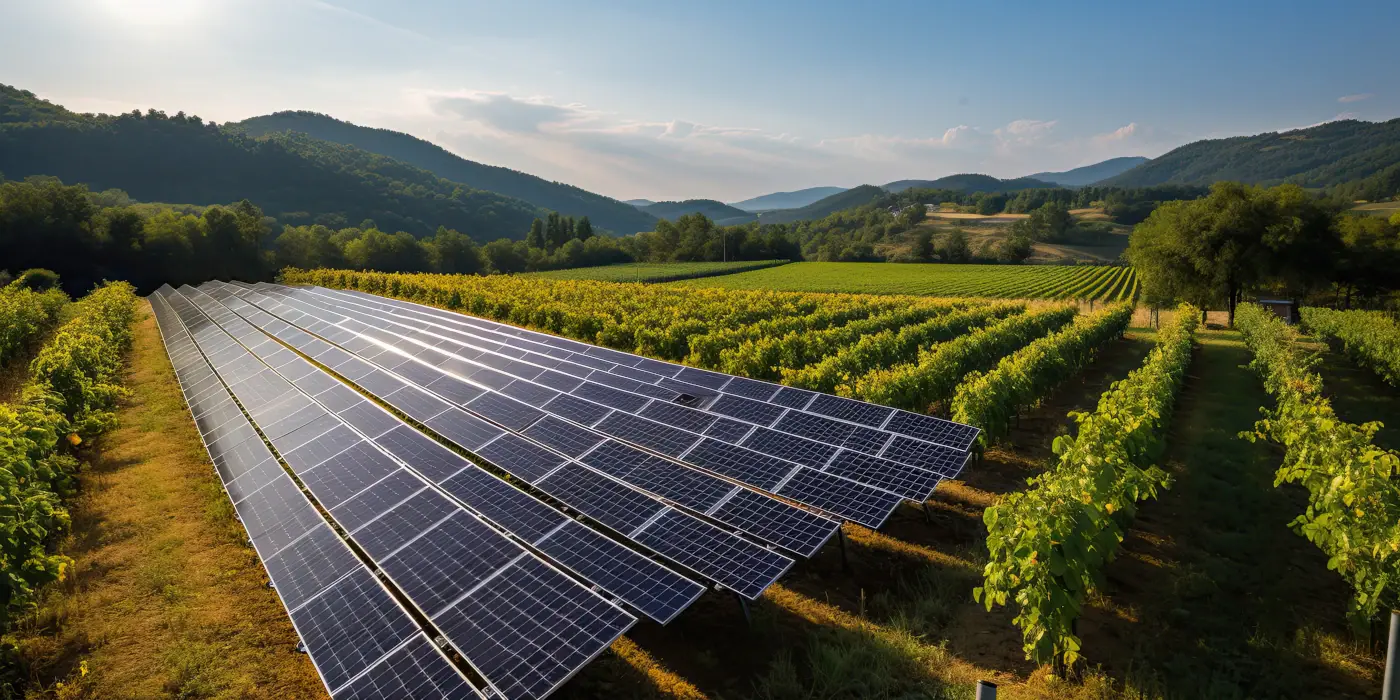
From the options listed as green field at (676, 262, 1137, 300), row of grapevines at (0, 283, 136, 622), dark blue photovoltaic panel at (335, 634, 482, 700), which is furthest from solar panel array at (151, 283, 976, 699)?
green field at (676, 262, 1137, 300)

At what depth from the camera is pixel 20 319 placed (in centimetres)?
2188

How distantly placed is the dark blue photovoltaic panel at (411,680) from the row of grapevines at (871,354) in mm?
11423

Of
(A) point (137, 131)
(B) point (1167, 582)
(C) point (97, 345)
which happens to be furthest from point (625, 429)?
(A) point (137, 131)

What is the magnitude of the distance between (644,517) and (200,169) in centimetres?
13162

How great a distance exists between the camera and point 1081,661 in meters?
6.93

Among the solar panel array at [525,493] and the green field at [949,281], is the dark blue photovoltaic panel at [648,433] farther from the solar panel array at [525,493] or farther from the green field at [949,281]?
the green field at [949,281]

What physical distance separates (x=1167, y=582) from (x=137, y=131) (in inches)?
5671

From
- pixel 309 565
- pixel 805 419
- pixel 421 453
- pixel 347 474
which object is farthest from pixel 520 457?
pixel 805 419

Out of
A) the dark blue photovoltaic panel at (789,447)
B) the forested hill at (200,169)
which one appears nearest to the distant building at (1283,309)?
the dark blue photovoltaic panel at (789,447)

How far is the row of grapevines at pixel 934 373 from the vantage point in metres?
13.8

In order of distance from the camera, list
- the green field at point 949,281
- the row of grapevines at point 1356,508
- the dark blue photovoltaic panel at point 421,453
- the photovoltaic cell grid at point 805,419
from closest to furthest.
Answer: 1. the row of grapevines at point 1356,508
2. the photovoltaic cell grid at point 805,419
3. the dark blue photovoltaic panel at point 421,453
4. the green field at point 949,281

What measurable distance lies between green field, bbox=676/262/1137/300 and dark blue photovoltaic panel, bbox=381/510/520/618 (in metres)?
53.5

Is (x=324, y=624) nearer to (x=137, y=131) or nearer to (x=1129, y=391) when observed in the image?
(x=1129, y=391)

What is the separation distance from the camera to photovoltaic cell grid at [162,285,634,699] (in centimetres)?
561
